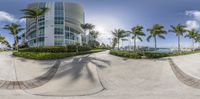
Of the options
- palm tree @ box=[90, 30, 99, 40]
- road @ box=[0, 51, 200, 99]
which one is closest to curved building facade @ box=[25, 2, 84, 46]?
palm tree @ box=[90, 30, 99, 40]

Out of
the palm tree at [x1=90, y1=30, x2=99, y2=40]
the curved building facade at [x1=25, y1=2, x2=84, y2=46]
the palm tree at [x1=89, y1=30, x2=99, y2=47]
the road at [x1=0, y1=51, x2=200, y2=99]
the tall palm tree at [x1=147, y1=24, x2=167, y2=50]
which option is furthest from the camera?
the palm tree at [x1=90, y1=30, x2=99, y2=40]

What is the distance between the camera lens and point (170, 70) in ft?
70.3

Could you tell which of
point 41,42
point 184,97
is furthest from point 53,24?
point 184,97

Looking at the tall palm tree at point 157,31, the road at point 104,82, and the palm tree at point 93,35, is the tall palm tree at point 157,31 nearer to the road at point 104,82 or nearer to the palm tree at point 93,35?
the road at point 104,82

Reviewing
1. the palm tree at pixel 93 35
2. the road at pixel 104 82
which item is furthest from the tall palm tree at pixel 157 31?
the palm tree at pixel 93 35

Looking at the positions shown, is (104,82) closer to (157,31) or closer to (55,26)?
(157,31)

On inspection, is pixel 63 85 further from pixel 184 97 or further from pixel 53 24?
pixel 53 24

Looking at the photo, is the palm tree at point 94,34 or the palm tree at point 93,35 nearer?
the palm tree at point 93,35

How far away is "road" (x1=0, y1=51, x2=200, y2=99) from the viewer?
14047 mm

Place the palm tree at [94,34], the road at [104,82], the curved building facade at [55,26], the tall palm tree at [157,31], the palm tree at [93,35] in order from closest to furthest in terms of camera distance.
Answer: the road at [104,82], the tall palm tree at [157,31], the curved building facade at [55,26], the palm tree at [93,35], the palm tree at [94,34]

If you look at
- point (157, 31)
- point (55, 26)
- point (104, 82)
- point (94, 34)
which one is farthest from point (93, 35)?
point (104, 82)

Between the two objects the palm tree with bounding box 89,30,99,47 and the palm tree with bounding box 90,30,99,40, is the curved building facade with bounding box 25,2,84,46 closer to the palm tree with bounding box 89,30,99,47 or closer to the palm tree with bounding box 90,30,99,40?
the palm tree with bounding box 89,30,99,47

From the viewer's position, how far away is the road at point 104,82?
46.1ft

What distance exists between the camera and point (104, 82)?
58.5 ft
